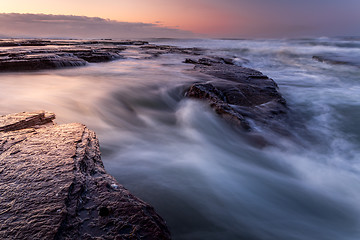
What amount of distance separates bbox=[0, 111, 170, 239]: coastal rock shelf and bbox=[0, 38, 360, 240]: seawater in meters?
0.82

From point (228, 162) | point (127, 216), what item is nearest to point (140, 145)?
point (228, 162)

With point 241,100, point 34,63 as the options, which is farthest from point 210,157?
point 34,63

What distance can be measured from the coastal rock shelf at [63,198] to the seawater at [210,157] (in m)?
0.82

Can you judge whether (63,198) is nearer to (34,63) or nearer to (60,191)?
(60,191)

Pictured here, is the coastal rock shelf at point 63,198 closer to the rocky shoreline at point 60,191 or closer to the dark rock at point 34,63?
the rocky shoreline at point 60,191

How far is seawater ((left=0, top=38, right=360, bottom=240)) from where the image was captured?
250 centimetres

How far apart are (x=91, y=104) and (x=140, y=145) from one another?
1.87 metres

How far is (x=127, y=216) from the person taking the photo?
4.67 feet

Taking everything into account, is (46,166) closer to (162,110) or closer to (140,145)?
(140,145)

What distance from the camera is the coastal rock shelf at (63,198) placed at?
50.2 inches

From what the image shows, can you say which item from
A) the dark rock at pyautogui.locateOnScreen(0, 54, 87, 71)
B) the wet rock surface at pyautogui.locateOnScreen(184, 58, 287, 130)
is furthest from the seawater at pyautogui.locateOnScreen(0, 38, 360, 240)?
the dark rock at pyautogui.locateOnScreen(0, 54, 87, 71)

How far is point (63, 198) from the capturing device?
1.44m

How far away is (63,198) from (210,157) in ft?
8.62

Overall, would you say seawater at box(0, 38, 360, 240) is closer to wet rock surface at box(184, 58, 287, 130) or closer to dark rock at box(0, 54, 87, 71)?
wet rock surface at box(184, 58, 287, 130)
